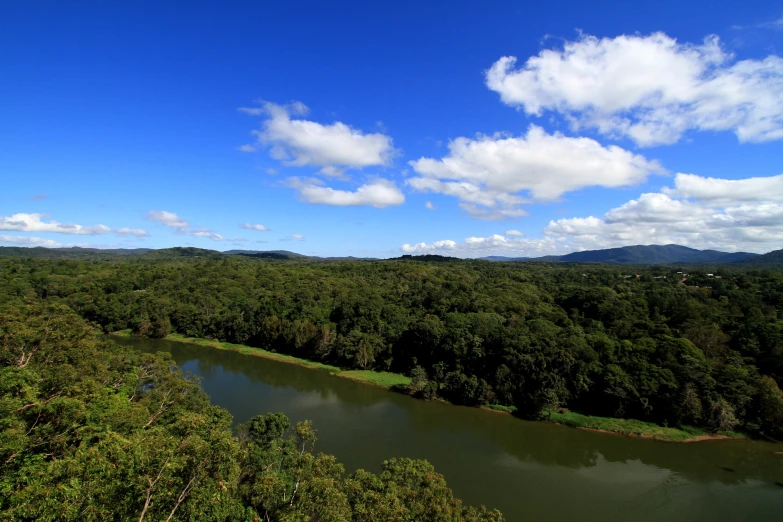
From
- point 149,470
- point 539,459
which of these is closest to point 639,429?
point 539,459

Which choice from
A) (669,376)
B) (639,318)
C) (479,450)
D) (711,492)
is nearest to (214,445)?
(479,450)

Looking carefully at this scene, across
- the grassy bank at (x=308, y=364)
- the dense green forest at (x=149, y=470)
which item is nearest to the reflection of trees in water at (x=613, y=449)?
the grassy bank at (x=308, y=364)

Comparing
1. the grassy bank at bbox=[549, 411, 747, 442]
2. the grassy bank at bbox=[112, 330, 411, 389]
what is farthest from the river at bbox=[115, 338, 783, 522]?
the grassy bank at bbox=[112, 330, 411, 389]

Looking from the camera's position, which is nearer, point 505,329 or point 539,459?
point 539,459

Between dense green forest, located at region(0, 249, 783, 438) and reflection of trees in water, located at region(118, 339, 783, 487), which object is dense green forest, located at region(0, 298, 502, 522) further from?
dense green forest, located at region(0, 249, 783, 438)

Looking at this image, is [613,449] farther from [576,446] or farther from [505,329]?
[505,329]

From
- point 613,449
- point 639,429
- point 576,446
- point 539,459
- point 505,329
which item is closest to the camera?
point 539,459

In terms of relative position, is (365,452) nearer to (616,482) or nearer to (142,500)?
(616,482)
